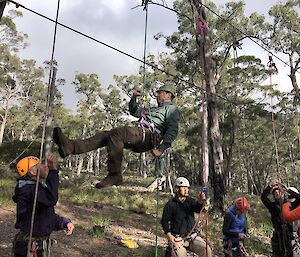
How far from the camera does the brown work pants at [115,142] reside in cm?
307

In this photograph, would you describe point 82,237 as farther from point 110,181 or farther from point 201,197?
point 110,181

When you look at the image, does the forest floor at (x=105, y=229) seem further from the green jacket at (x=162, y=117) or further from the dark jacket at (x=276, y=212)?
the green jacket at (x=162, y=117)

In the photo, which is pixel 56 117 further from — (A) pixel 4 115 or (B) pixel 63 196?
(B) pixel 63 196

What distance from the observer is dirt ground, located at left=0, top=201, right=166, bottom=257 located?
5869 mm

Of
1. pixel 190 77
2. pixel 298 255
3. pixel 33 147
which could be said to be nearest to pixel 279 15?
pixel 190 77

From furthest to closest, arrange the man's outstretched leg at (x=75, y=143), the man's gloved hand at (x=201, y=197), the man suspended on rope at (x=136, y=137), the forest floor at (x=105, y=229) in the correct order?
1. the forest floor at (x=105, y=229)
2. the man's gloved hand at (x=201, y=197)
3. the man suspended on rope at (x=136, y=137)
4. the man's outstretched leg at (x=75, y=143)

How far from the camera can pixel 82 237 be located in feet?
22.1

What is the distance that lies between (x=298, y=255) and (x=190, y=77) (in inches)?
579

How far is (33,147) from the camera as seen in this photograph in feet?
53.3

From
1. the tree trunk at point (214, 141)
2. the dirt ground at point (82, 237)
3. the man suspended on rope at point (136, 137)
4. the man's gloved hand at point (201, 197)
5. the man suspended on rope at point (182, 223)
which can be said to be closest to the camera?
the man suspended on rope at point (136, 137)

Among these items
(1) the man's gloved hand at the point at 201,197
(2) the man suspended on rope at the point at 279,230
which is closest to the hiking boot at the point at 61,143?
(1) the man's gloved hand at the point at 201,197

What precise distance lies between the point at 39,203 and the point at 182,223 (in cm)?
193

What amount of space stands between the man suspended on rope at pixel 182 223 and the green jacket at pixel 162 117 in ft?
2.94

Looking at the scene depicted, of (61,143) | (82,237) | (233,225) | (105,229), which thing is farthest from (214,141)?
(61,143)
